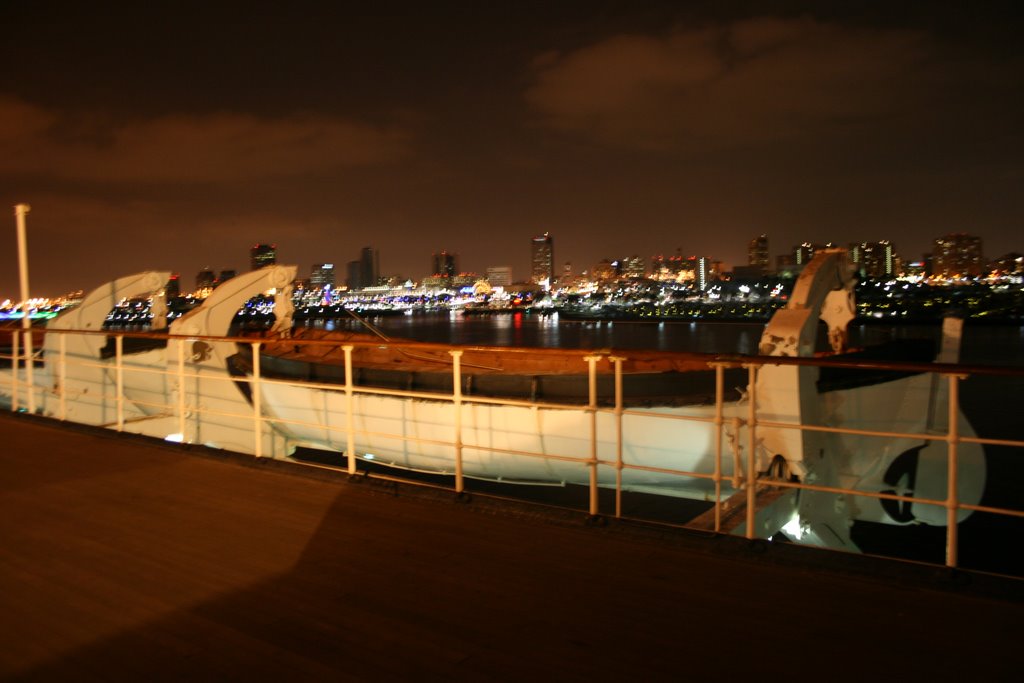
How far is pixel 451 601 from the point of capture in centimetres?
231

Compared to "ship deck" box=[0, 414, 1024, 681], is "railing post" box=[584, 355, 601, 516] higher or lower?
higher

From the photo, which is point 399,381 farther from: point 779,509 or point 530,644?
point 530,644

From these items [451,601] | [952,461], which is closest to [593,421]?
[451,601]

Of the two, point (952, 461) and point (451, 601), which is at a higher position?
point (952, 461)

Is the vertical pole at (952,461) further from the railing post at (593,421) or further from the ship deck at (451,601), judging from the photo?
the railing post at (593,421)


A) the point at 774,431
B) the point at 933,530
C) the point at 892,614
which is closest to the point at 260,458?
the point at 892,614

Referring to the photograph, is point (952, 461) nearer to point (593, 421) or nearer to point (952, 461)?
point (952, 461)

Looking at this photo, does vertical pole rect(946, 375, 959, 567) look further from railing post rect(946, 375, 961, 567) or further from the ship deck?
the ship deck

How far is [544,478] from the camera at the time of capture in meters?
8.52

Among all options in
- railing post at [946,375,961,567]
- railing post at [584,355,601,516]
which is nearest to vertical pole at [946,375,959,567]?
railing post at [946,375,961,567]

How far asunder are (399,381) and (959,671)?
697 cm

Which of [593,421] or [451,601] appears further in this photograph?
[593,421]

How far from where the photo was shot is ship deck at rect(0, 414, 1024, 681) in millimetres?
1929

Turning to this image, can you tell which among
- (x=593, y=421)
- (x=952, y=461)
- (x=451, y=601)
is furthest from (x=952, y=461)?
(x=451, y=601)
